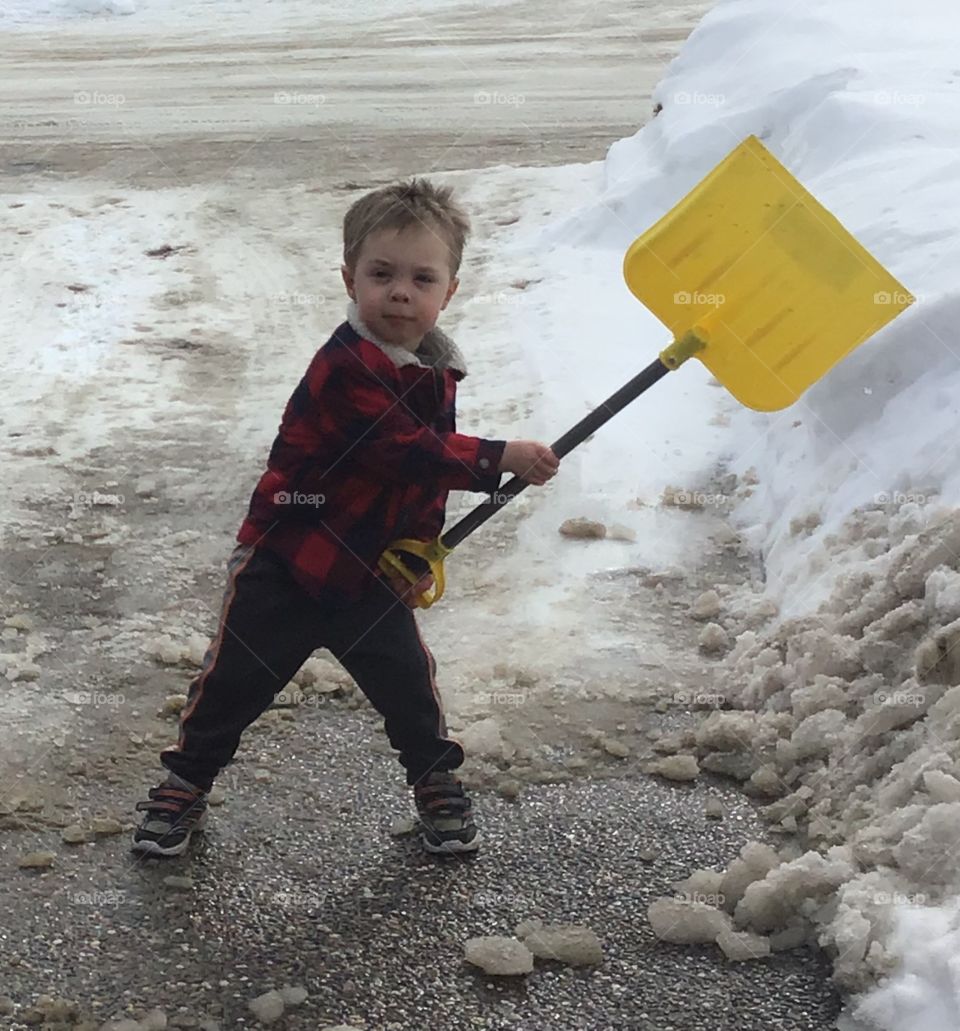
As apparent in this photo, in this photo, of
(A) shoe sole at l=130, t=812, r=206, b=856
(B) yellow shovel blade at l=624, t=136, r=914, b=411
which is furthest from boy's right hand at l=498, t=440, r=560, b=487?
(A) shoe sole at l=130, t=812, r=206, b=856

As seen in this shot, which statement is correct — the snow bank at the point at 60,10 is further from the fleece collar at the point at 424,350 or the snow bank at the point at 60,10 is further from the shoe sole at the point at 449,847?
the shoe sole at the point at 449,847

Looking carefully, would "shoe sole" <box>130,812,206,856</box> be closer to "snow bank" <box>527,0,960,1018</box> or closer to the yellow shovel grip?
the yellow shovel grip

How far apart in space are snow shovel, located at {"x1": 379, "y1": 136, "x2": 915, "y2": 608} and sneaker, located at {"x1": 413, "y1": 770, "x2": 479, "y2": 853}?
38 cm

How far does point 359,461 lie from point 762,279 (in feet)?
3.09

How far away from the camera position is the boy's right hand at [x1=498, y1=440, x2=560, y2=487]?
2.78 meters

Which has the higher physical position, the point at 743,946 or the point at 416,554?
the point at 416,554

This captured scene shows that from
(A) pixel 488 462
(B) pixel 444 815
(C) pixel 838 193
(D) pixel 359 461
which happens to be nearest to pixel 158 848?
(B) pixel 444 815

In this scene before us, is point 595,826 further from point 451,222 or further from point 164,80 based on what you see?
point 164,80

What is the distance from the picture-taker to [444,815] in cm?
298

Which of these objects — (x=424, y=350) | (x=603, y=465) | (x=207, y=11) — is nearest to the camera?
(x=424, y=350)

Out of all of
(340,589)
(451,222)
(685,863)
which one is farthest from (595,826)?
(451,222)

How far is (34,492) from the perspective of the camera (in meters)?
4.55

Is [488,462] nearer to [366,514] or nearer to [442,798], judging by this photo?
[366,514]

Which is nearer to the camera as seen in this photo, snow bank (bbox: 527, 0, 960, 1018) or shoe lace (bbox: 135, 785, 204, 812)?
snow bank (bbox: 527, 0, 960, 1018)
